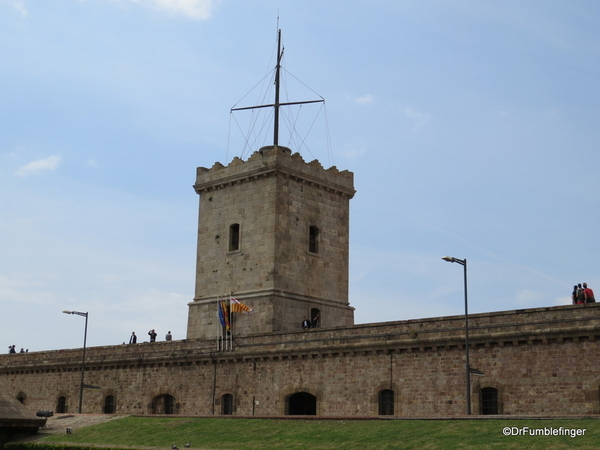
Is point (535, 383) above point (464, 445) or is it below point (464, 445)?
above

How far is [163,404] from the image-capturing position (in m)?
39.6

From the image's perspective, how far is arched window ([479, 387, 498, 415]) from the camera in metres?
28.7

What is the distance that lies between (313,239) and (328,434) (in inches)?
725

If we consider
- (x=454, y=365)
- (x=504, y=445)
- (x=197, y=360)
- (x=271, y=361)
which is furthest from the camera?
(x=197, y=360)

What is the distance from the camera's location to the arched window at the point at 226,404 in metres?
36.7

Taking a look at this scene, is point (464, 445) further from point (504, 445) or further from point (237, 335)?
point (237, 335)

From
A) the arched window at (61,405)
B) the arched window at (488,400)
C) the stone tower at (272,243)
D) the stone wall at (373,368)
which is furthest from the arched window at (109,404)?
the arched window at (488,400)

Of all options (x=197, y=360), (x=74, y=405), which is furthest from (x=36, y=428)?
(x=74, y=405)

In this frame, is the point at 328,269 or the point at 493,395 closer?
the point at 493,395

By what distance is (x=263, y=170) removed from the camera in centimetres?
4141

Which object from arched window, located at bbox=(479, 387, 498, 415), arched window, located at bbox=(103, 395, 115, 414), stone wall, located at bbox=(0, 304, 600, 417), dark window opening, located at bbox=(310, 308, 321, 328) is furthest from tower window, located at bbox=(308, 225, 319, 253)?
arched window, located at bbox=(479, 387, 498, 415)

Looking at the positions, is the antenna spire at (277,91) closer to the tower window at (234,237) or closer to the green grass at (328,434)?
the tower window at (234,237)

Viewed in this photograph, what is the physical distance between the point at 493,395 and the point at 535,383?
1739 mm

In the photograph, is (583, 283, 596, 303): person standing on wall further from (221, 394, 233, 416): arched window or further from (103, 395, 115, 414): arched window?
(103, 395, 115, 414): arched window
